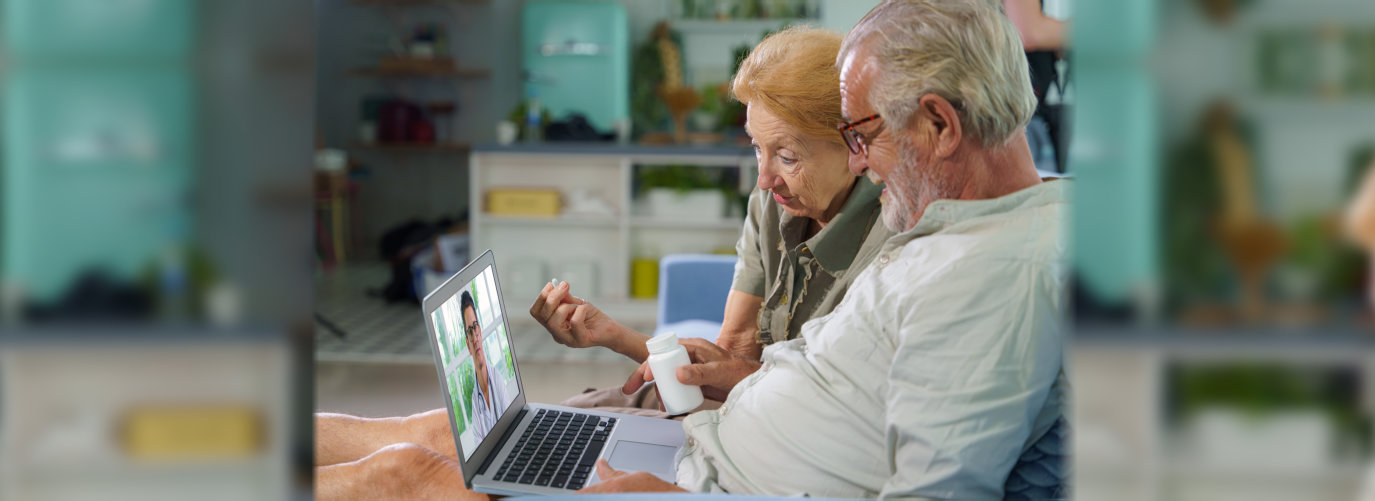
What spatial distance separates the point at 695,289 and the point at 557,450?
1517 millimetres

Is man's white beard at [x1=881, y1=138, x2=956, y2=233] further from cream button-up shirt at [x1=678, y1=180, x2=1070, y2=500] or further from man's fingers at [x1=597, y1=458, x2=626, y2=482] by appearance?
man's fingers at [x1=597, y1=458, x2=626, y2=482]

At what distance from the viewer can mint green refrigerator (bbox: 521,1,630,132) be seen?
7895mm

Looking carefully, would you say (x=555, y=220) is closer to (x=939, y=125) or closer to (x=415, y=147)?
(x=415, y=147)

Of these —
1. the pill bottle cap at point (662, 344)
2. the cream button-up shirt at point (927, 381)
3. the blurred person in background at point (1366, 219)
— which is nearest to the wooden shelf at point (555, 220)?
the pill bottle cap at point (662, 344)

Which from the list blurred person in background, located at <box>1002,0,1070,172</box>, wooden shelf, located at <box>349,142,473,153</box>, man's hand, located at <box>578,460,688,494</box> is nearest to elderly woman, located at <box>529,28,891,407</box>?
man's hand, located at <box>578,460,688,494</box>

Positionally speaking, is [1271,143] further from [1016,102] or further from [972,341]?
[1016,102]

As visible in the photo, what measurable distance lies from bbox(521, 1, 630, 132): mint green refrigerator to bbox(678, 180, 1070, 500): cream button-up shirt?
6.81m

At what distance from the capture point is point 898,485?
3.19 ft

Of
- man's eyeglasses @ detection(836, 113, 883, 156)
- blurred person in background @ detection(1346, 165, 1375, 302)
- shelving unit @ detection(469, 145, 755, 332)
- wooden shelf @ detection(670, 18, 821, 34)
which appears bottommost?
shelving unit @ detection(469, 145, 755, 332)

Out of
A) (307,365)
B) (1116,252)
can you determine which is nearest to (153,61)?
(307,365)

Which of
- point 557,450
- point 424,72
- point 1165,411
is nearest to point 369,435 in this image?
point 557,450

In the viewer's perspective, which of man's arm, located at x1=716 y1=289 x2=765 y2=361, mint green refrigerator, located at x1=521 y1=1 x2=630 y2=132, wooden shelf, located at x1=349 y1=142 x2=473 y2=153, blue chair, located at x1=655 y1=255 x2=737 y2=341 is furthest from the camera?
wooden shelf, located at x1=349 y1=142 x2=473 y2=153

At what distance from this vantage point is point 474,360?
1.41m

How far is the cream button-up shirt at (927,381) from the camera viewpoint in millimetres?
970
